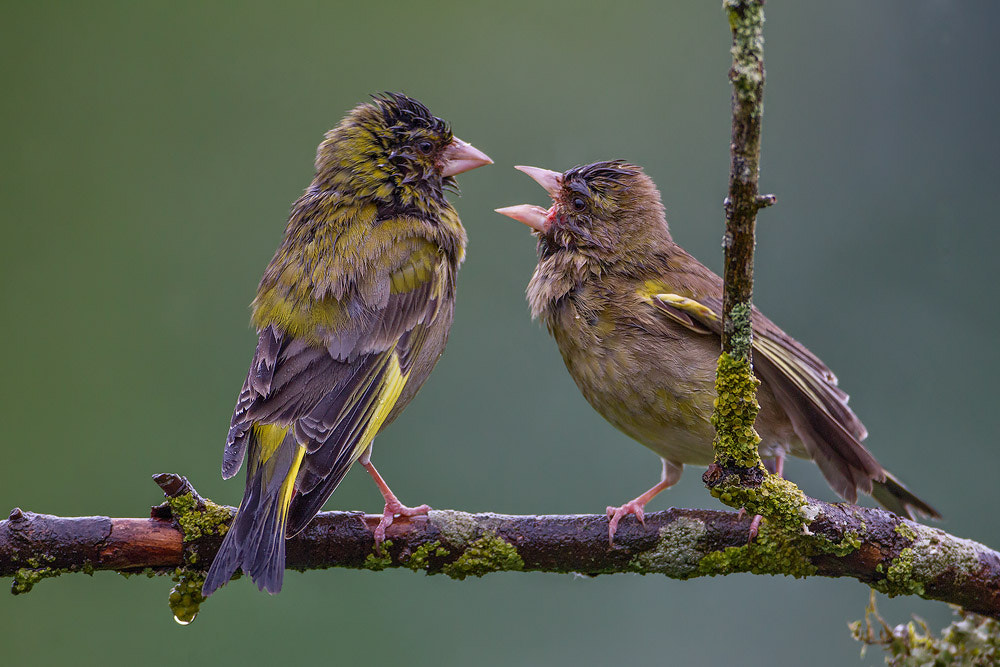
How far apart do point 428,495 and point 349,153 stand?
173 centimetres

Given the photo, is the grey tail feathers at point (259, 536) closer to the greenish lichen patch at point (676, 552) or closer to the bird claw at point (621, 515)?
the bird claw at point (621, 515)

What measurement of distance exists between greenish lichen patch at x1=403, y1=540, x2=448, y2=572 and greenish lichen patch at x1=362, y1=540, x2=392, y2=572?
0.06 meters

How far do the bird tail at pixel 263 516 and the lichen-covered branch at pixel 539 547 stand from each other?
21cm

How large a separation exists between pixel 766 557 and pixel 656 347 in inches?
30.2

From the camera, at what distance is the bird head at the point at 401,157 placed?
3.40 m

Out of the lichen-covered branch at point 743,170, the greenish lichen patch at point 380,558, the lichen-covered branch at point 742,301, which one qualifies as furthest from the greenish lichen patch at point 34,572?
the lichen-covered branch at point 743,170

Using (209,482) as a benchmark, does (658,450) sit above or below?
above

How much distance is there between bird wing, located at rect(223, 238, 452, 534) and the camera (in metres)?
2.58

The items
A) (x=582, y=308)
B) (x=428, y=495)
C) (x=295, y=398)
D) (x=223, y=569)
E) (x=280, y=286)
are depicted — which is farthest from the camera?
(x=428, y=495)

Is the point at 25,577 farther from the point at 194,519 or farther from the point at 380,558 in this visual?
the point at 380,558

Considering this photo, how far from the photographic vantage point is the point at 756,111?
1699 mm

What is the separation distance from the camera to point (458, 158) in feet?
11.3

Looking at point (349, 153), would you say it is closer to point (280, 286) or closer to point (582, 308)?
point (280, 286)

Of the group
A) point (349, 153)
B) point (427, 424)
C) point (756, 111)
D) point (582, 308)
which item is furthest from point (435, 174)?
point (756, 111)
